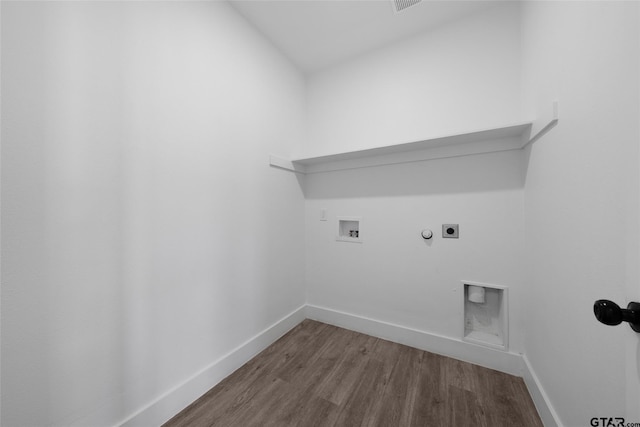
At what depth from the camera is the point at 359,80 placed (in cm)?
213

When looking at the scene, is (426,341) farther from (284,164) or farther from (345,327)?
(284,164)

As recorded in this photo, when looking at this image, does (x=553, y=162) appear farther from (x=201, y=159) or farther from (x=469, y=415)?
(x=201, y=159)

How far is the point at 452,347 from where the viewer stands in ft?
5.55

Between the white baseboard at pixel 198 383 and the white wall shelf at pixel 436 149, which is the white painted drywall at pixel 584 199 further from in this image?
the white baseboard at pixel 198 383

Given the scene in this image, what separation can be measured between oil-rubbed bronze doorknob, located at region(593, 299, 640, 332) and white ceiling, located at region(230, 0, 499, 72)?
6.71 feet

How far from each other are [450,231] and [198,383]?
79.5 inches

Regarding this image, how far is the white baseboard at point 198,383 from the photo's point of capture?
1.12 metres

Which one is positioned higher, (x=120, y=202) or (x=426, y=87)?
(x=426, y=87)

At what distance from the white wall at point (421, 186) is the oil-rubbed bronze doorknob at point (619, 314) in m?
1.15

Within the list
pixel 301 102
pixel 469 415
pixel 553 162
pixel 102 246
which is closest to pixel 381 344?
pixel 469 415

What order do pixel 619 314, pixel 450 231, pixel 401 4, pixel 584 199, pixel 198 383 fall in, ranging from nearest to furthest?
pixel 619 314 < pixel 584 199 < pixel 198 383 < pixel 401 4 < pixel 450 231

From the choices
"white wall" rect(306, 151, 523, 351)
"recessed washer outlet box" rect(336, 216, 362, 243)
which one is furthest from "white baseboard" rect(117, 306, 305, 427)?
"recessed washer outlet box" rect(336, 216, 362, 243)

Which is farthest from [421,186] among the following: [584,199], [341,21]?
[341,21]

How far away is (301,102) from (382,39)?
0.92 metres
